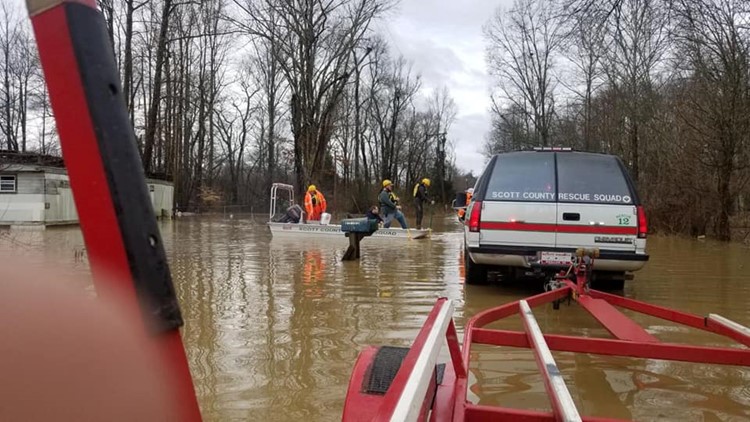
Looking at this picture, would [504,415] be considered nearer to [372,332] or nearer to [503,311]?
[503,311]

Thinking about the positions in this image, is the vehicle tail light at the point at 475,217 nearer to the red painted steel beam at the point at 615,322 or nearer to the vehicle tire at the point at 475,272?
the vehicle tire at the point at 475,272

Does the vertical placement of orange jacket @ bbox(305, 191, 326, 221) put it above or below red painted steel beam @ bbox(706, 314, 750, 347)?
above

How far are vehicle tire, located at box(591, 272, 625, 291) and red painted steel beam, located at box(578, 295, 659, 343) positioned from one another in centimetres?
225

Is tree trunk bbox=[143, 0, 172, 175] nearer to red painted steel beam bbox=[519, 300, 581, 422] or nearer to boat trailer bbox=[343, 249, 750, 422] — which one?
boat trailer bbox=[343, 249, 750, 422]

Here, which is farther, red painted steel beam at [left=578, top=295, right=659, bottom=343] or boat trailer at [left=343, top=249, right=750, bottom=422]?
red painted steel beam at [left=578, top=295, right=659, bottom=343]

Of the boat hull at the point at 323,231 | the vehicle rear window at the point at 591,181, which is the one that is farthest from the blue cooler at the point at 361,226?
the boat hull at the point at 323,231

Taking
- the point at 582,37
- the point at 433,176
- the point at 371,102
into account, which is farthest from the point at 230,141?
the point at 582,37

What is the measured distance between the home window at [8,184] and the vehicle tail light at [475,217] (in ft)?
69.2

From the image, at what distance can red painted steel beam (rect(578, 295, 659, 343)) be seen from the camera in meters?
4.04

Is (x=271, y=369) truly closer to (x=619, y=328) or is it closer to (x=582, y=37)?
(x=619, y=328)

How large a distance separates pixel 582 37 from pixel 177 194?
1346 inches

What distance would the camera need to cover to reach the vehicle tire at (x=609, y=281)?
7.39 m

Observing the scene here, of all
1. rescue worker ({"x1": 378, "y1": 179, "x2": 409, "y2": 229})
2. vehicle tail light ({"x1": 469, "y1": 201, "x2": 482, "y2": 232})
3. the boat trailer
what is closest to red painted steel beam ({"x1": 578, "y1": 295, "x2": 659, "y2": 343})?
the boat trailer

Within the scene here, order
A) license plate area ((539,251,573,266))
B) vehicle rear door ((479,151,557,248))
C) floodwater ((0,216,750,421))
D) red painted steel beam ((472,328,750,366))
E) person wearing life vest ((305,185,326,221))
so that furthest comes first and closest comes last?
1. person wearing life vest ((305,185,326,221))
2. vehicle rear door ((479,151,557,248))
3. license plate area ((539,251,573,266))
4. floodwater ((0,216,750,421))
5. red painted steel beam ((472,328,750,366))
